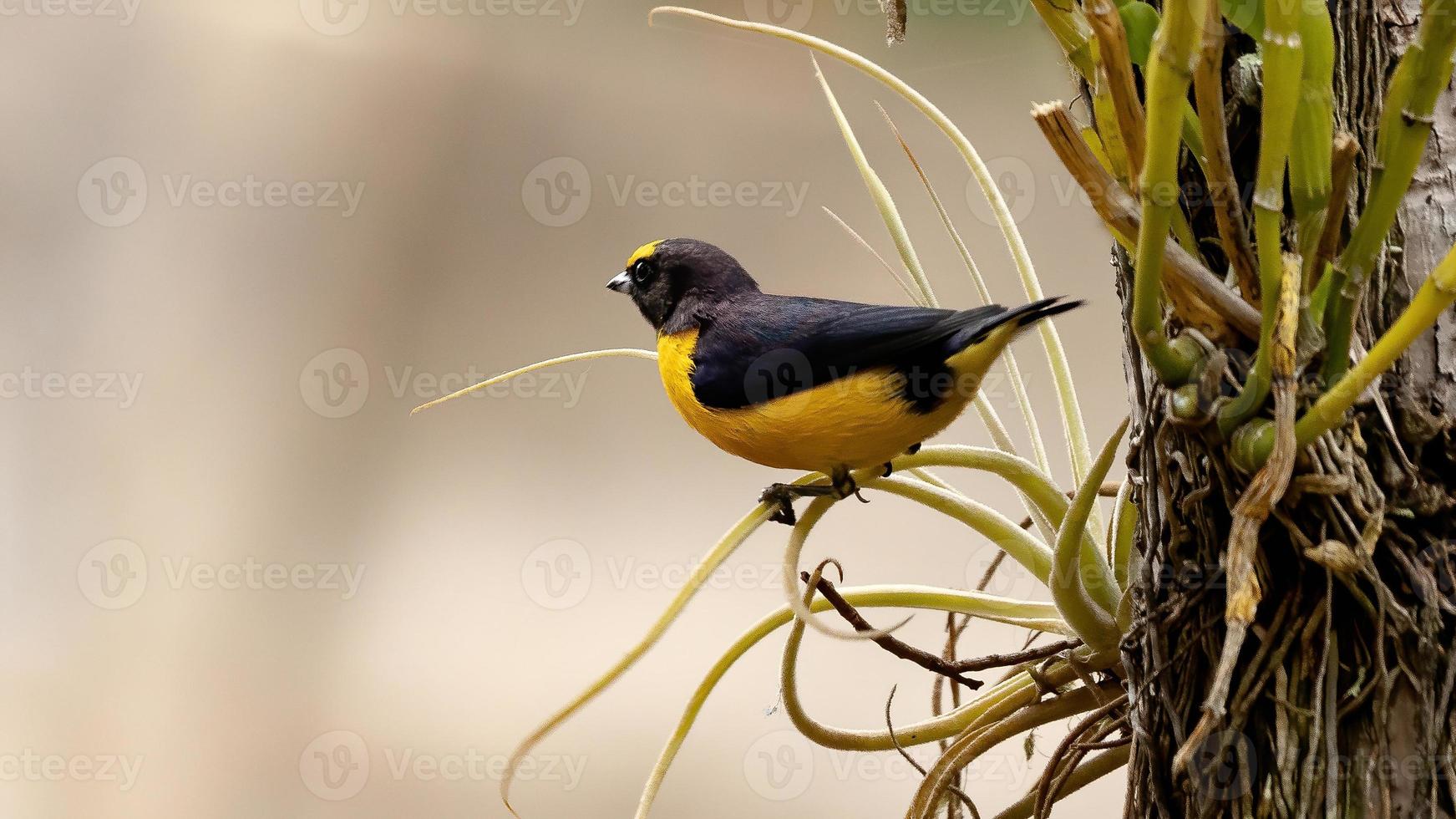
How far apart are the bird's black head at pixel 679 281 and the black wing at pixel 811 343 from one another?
0.02 m

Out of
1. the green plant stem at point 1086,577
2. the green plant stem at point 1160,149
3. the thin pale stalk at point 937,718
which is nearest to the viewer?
the green plant stem at point 1160,149

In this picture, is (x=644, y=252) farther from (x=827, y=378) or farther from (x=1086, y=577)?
(x=1086, y=577)

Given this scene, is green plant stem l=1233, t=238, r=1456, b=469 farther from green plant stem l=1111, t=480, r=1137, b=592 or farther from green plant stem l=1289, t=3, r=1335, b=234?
green plant stem l=1111, t=480, r=1137, b=592

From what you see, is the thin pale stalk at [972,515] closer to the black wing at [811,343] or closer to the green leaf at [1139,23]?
the black wing at [811,343]

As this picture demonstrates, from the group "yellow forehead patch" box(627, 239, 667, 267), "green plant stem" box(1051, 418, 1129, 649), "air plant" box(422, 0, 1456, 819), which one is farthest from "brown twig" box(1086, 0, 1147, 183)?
"yellow forehead patch" box(627, 239, 667, 267)

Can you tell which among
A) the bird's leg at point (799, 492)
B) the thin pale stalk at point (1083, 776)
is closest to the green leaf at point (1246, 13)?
the bird's leg at point (799, 492)

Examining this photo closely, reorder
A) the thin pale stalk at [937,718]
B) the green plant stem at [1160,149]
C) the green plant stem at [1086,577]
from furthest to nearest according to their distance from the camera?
the thin pale stalk at [937,718] → the green plant stem at [1086,577] → the green plant stem at [1160,149]

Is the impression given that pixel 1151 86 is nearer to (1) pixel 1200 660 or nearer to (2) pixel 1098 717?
(1) pixel 1200 660

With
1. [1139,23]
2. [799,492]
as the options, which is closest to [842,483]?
[799,492]

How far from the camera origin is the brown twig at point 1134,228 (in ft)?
1.07

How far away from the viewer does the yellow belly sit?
456mm

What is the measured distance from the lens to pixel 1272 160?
1.05 ft

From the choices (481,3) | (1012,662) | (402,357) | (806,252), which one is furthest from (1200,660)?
(481,3)

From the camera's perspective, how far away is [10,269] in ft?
3.99
